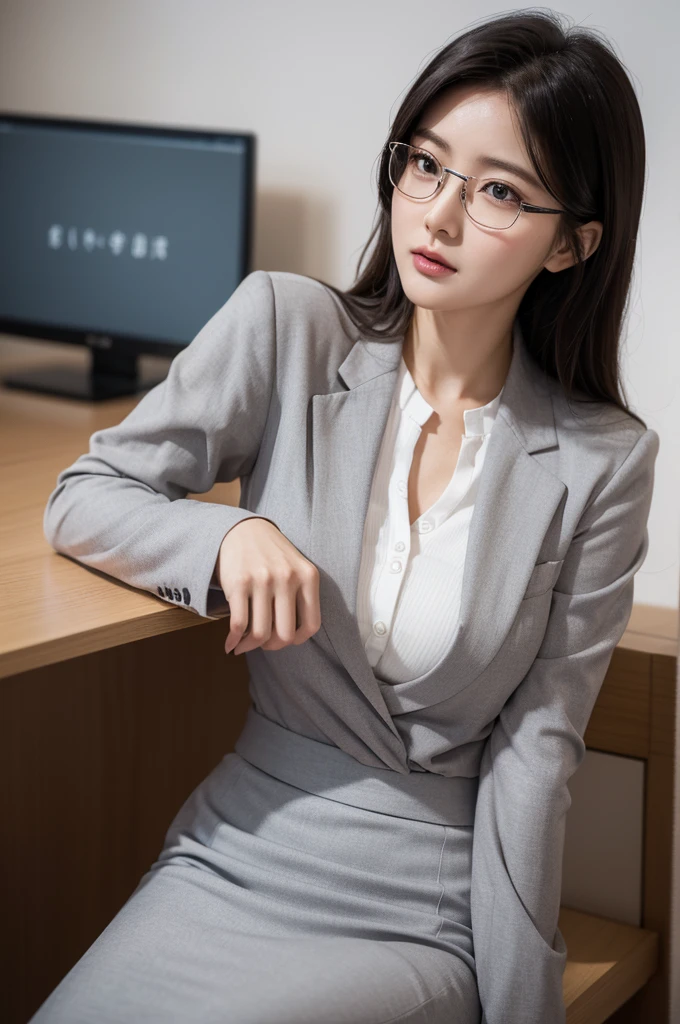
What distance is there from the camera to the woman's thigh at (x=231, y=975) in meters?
1.02

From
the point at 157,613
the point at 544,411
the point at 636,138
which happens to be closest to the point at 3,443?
the point at 157,613

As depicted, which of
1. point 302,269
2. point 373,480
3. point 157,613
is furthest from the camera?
point 302,269

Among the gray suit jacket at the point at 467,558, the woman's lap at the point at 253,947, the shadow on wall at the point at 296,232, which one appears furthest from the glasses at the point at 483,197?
the shadow on wall at the point at 296,232

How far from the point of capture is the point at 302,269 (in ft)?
6.50

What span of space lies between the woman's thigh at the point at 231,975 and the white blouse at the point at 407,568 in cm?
27

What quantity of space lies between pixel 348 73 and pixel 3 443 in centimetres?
78

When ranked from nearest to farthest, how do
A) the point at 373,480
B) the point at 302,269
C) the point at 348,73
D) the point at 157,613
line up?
the point at 157,613 → the point at 373,480 → the point at 348,73 → the point at 302,269

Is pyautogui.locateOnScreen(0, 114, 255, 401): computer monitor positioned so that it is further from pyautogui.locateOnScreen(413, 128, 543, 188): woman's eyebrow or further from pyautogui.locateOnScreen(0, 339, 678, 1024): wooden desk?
pyautogui.locateOnScreen(413, 128, 543, 188): woman's eyebrow

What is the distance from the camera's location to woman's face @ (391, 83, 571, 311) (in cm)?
114

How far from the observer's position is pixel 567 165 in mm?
1149

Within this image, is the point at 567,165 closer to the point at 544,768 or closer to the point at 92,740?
the point at 544,768

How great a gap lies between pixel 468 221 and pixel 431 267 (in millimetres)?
57

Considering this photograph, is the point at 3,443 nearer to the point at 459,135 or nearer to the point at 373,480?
the point at 373,480

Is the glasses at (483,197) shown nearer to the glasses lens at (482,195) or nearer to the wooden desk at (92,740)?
the glasses lens at (482,195)
